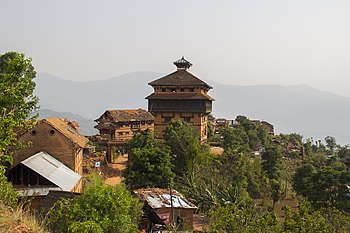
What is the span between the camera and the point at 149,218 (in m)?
18.4

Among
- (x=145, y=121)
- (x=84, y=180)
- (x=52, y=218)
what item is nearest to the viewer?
(x=52, y=218)

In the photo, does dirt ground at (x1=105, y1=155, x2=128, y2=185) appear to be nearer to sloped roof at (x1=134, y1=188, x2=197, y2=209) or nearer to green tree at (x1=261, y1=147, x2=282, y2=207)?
sloped roof at (x1=134, y1=188, x2=197, y2=209)

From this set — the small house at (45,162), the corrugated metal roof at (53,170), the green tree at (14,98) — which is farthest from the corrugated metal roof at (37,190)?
the green tree at (14,98)

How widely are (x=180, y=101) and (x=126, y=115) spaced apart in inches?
538

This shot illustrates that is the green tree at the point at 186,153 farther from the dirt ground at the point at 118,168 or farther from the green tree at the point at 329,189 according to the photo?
the green tree at the point at 329,189

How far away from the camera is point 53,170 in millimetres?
21625

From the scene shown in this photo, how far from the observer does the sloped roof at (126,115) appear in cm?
5277

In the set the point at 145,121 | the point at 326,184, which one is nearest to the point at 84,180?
the point at 326,184

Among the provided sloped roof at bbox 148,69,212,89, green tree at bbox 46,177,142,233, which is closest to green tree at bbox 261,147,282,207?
sloped roof at bbox 148,69,212,89

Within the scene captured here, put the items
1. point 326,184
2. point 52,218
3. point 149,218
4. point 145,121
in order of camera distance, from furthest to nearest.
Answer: point 145,121
point 326,184
point 149,218
point 52,218

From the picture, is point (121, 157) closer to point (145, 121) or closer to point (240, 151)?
point (240, 151)

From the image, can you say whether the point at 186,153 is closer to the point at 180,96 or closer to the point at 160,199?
the point at 160,199

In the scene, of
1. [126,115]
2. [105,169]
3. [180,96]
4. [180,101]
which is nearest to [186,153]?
[105,169]

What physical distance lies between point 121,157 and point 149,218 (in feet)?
77.0
